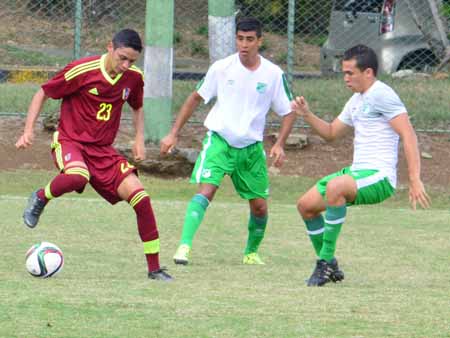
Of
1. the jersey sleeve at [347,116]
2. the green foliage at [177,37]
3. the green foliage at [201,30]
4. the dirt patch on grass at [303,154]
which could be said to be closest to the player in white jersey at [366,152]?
the jersey sleeve at [347,116]

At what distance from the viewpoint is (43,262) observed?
→ 796 centimetres

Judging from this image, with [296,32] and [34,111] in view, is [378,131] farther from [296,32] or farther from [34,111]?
[296,32]

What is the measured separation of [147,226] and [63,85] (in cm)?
118

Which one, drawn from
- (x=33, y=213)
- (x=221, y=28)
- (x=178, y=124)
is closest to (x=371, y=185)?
(x=178, y=124)

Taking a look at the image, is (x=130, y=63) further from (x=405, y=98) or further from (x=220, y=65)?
(x=405, y=98)

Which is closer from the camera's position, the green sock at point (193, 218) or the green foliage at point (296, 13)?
the green sock at point (193, 218)

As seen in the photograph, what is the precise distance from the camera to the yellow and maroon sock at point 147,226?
27.1 ft

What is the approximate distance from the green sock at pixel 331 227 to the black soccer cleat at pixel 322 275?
0.16 ft

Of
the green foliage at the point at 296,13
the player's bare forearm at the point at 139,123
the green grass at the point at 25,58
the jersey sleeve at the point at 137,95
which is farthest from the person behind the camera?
the green grass at the point at 25,58

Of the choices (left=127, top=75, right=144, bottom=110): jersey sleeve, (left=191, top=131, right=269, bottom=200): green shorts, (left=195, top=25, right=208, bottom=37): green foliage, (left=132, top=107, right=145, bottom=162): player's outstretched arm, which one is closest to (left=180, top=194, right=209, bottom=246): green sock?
(left=191, top=131, right=269, bottom=200): green shorts

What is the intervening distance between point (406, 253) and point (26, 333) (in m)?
4.95

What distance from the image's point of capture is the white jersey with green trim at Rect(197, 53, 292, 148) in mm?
9469

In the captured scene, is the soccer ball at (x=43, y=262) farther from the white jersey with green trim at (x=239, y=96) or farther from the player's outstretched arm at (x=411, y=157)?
the player's outstretched arm at (x=411, y=157)

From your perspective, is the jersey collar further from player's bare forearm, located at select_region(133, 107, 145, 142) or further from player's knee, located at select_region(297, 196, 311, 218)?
player's knee, located at select_region(297, 196, 311, 218)
